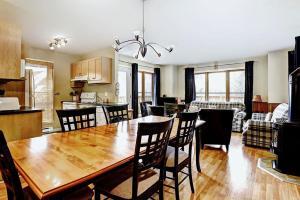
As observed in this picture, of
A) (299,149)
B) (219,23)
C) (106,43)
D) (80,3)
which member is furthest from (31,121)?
(299,149)

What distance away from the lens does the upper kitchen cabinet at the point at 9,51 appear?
2.71m

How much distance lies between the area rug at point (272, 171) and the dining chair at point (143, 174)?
211 cm

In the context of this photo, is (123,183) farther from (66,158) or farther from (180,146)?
(180,146)

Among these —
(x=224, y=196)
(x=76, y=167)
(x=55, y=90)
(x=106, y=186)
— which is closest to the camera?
Result: (x=76, y=167)

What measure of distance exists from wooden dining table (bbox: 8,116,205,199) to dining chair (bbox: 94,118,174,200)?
106mm

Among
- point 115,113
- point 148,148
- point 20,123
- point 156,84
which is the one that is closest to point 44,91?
point 20,123

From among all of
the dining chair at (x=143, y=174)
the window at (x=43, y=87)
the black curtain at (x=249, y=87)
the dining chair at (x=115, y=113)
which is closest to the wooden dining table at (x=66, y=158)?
the dining chair at (x=143, y=174)

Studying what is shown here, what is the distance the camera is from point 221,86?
6906 millimetres

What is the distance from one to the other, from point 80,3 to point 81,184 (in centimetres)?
259

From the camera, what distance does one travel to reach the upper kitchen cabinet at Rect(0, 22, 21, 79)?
2707 millimetres

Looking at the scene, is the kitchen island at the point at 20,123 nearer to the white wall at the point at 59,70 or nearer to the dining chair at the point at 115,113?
the dining chair at the point at 115,113

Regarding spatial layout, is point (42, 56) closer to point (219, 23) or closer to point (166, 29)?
point (166, 29)

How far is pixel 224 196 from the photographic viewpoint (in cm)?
203

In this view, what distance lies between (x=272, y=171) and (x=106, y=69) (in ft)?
13.9
